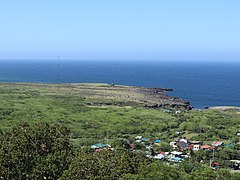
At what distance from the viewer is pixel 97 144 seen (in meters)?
35.2

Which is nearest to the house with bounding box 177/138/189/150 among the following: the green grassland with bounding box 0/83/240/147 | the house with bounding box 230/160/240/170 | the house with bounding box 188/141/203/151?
the house with bounding box 188/141/203/151

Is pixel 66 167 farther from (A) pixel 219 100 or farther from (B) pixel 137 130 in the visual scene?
(A) pixel 219 100

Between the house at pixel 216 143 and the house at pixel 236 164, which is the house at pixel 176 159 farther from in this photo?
the house at pixel 216 143

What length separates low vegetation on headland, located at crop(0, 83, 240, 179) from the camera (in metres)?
13.2

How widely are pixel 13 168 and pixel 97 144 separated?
2207cm

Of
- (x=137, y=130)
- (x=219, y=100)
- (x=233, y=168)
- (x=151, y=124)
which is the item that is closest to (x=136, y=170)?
(x=233, y=168)

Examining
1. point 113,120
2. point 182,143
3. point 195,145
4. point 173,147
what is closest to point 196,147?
point 195,145

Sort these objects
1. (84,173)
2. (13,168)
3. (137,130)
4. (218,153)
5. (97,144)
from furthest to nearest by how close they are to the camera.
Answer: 1. (137,130)
2. (97,144)
3. (218,153)
4. (13,168)
5. (84,173)

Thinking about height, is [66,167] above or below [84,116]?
above

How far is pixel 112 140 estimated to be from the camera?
37188 mm

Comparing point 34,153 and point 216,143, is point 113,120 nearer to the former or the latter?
point 216,143

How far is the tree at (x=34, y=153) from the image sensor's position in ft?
43.6

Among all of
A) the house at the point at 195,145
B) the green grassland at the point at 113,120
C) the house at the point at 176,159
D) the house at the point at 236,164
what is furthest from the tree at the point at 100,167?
the house at the point at 195,145

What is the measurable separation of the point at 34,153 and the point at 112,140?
2350cm
